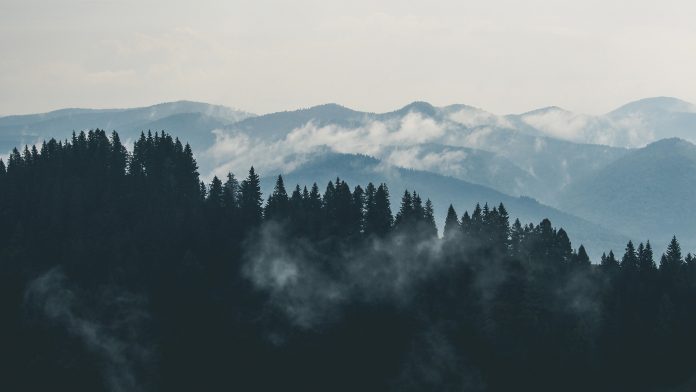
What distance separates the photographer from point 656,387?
655 ft

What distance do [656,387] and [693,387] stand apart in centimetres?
761

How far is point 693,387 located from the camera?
193875 mm
